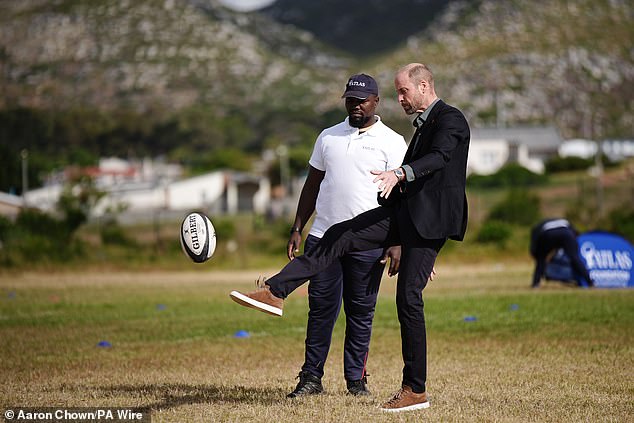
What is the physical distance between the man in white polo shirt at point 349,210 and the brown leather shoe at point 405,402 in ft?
3.22

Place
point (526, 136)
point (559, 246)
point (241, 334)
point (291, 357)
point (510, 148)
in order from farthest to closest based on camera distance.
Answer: point (526, 136)
point (510, 148)
point (559, 246)
point (241, 334)
point (291, 357)

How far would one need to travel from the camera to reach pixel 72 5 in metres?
195

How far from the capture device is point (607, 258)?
849 inches

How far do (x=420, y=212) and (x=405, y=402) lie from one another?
1.40 m

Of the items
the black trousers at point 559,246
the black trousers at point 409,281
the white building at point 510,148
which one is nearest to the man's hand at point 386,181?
the black trousers at point 409,281

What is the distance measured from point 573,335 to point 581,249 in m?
8.27

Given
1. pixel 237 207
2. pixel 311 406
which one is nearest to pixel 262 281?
pixel 311 406

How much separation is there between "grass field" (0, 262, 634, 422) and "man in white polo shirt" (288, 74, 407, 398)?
404 mm

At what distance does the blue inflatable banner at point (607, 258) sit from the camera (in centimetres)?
2116

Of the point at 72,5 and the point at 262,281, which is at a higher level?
the point at 72,5

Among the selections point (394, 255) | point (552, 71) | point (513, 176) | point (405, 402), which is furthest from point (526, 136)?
point (405, 402)

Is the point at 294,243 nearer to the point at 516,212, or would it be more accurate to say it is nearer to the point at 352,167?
the point at 352,167

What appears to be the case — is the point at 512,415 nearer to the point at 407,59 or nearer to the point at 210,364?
the point at 210,364

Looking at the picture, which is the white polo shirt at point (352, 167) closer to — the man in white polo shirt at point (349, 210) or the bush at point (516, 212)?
the man in white polo shirt at point (349, 210)
